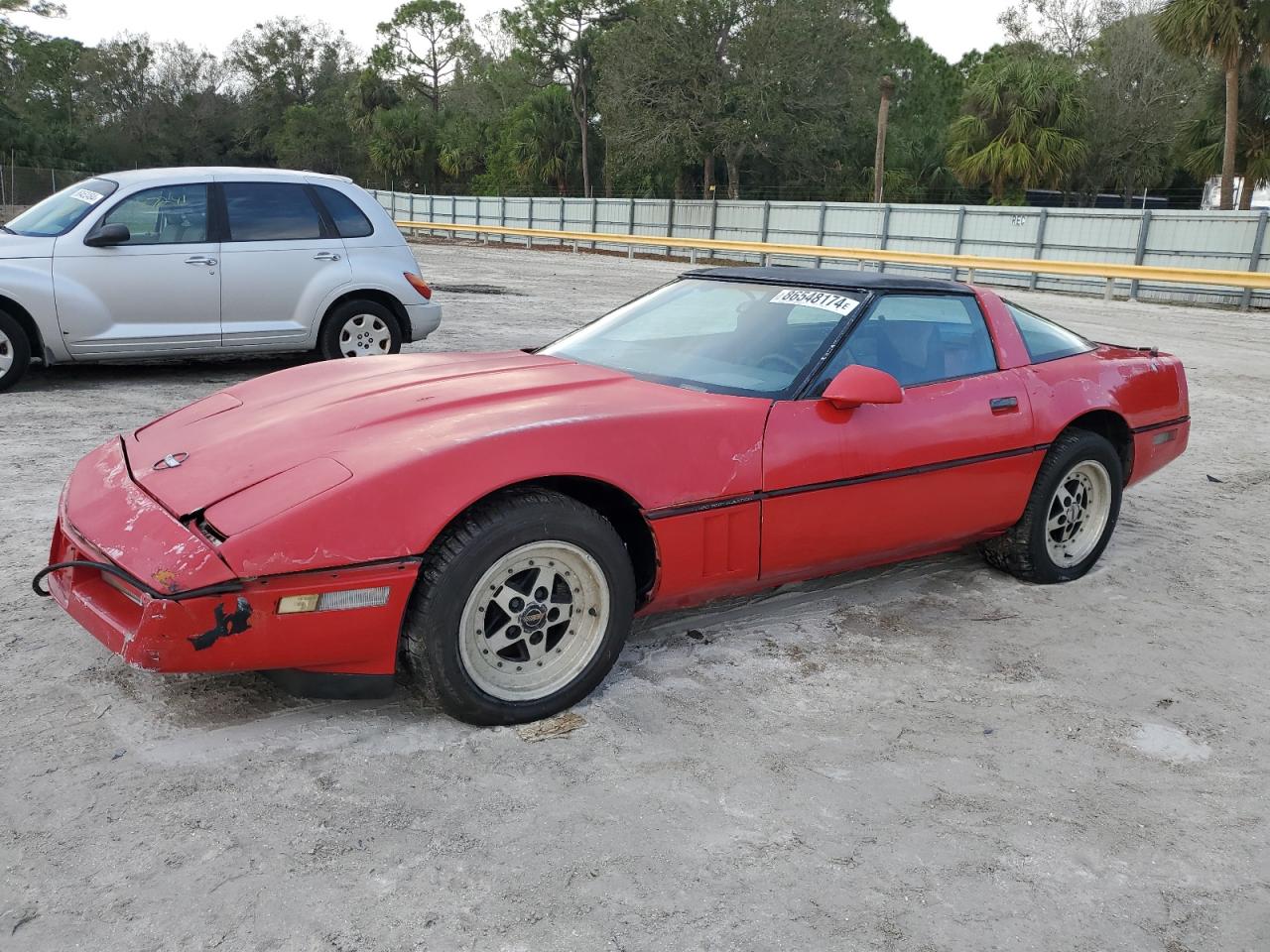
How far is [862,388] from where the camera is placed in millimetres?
3600

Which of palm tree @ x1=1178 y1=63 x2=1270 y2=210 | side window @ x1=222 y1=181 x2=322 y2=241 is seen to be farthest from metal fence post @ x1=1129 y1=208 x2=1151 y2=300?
side window @ x1=222 y1=181 x2=322 y2=241

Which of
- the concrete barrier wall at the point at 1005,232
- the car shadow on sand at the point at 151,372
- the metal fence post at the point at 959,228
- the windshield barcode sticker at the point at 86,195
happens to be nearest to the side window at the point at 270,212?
the windshield barcode sticker at the point at 86,195

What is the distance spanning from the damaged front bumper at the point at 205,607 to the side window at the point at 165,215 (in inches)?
210

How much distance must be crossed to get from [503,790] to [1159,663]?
8.17 feet

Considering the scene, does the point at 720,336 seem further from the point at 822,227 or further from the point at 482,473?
the point at 822,227

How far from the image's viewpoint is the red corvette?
2.82 m

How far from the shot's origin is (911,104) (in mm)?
51969

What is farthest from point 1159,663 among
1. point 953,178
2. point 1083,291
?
point 953,178

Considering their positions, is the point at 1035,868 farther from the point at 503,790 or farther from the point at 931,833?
the point at 503,790

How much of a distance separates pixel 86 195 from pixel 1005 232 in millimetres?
21849

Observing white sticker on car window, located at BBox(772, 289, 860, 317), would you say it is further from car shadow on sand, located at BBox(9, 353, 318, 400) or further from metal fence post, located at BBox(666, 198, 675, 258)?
metal fence post, located at BBox(666, 198, 675, 258)

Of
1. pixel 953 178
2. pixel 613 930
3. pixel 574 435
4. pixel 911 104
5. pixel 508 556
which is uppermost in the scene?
pixel 911 104

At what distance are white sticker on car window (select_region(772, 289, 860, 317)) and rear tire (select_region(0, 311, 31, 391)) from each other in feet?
19.1

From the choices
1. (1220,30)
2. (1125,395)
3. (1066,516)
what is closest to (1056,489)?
(1066,516)
